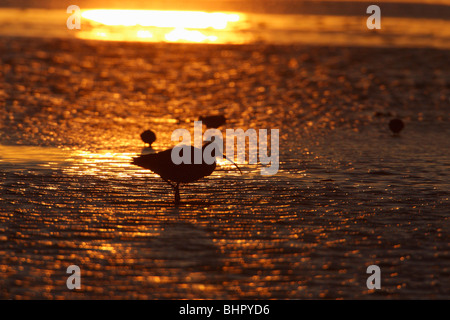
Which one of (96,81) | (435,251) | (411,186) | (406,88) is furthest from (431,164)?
(96,81)

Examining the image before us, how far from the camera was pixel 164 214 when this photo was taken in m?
10.6

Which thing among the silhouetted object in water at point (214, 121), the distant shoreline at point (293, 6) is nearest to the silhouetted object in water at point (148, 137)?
the silhouetted object in water at point (214, 121)

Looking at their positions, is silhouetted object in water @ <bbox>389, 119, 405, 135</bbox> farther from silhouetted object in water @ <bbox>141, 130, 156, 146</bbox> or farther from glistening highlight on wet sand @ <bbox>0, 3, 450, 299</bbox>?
silhouetted object in water @ <bbox>141, 130, 156, 146</bbox>

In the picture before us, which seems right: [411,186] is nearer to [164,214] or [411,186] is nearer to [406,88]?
[164,214]

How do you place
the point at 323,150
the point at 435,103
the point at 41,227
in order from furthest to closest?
the point at 435,103 → the point at 323,150 → the point at 41,227

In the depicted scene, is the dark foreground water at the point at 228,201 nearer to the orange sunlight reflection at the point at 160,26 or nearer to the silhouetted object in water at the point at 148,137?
the silhouetted object in water at the point at 148,137

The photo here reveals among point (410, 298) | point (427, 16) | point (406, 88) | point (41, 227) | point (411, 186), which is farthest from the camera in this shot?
point (427, 16)

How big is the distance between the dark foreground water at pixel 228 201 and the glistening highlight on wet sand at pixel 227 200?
29mm

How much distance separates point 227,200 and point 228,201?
0.06 m

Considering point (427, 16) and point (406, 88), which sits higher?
point (427, 16)

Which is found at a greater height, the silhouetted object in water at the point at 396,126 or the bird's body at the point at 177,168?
the silhouetted object in water at the point at 396,126

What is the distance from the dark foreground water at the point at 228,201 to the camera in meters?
8.25

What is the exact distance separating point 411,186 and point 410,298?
16.8ft

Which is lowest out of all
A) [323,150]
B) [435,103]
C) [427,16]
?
[323,150]
